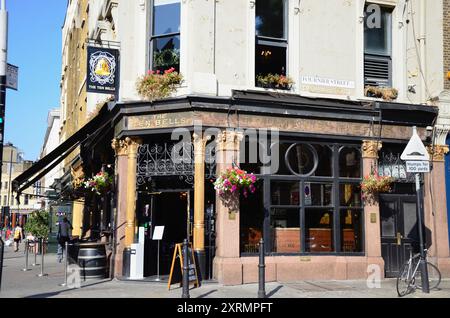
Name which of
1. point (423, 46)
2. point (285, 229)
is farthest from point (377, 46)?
point (285, 229)

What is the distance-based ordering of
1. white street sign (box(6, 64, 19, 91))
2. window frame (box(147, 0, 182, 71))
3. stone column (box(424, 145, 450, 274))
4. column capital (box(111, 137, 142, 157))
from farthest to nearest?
stone column (box(424, 145, 450, 274)), window frame (box(147, 0, 182, 71)), column capital (box(111, 137, 142, 157)), white street sign (box(6, 64, 19, 91))

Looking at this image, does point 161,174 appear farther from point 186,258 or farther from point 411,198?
point 411,198

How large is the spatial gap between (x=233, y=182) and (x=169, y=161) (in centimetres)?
206

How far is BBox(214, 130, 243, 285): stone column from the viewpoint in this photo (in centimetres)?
1314

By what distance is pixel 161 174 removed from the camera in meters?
14.1

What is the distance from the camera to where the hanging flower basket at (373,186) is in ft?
46.9

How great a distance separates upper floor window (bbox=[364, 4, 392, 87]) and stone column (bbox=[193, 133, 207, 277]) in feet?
18.0

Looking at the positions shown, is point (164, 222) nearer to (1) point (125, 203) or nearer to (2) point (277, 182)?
(1) point (125, 203)

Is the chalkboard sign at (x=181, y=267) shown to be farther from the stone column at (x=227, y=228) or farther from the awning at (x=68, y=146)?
the awning at (x=68, y=146)

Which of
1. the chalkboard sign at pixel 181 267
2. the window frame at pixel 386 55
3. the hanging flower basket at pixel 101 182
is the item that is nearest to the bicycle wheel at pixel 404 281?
the chalkboard sign at pixel 181 267

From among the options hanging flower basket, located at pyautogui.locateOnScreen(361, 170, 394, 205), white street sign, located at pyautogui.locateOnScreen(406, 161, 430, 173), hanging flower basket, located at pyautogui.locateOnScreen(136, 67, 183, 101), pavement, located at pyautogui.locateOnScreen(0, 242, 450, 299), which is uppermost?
hanging flower basket, located at pyautogui.locateOnScreen(136, 67, 183, 101)

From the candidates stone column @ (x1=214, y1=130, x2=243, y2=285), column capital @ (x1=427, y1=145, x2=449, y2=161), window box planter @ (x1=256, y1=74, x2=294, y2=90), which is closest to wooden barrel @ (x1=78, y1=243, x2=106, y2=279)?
stone column @ (x1=214, y1=130, x2=243, y2=285)

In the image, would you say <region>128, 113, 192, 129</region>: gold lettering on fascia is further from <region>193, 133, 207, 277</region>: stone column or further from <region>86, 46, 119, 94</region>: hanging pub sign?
<region>86, 46, 119, 94</region>: hanging pub sign
